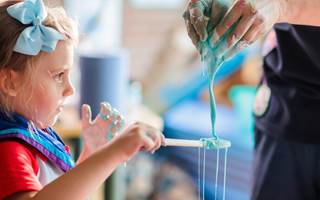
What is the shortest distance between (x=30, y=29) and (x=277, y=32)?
57cm

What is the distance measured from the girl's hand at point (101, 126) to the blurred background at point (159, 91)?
0.64m

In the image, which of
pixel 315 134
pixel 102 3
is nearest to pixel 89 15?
pixel 102 3

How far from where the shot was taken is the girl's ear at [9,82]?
99 centimetres

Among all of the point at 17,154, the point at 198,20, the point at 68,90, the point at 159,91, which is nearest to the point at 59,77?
the point at 68,90

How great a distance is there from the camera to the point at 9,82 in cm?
100

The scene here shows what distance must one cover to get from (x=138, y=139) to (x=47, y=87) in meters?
0.22

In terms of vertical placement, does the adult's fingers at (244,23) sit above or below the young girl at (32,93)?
above

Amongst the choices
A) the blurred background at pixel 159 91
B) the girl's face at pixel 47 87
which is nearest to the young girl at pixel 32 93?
the girl's face at pixel 47 87

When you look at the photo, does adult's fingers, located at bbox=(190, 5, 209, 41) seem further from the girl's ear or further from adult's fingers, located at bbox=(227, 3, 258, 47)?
the girl's ear

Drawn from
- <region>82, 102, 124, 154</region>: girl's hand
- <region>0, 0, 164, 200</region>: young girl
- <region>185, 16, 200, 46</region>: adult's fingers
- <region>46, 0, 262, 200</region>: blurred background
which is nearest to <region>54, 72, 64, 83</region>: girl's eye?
<region>0, 0, 164, 200</region>: young girl

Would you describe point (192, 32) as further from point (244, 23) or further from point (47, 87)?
point (47, 87)

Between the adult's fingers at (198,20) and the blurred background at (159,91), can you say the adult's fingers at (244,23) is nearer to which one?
the adult's fingers at (198,20)

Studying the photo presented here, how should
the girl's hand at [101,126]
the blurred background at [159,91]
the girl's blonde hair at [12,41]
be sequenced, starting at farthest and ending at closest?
the blurred background at [159,91] < the girl's hand at [101,126] < the girl's blonde hair at [12,41]

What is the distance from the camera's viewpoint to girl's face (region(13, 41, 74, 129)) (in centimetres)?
99
